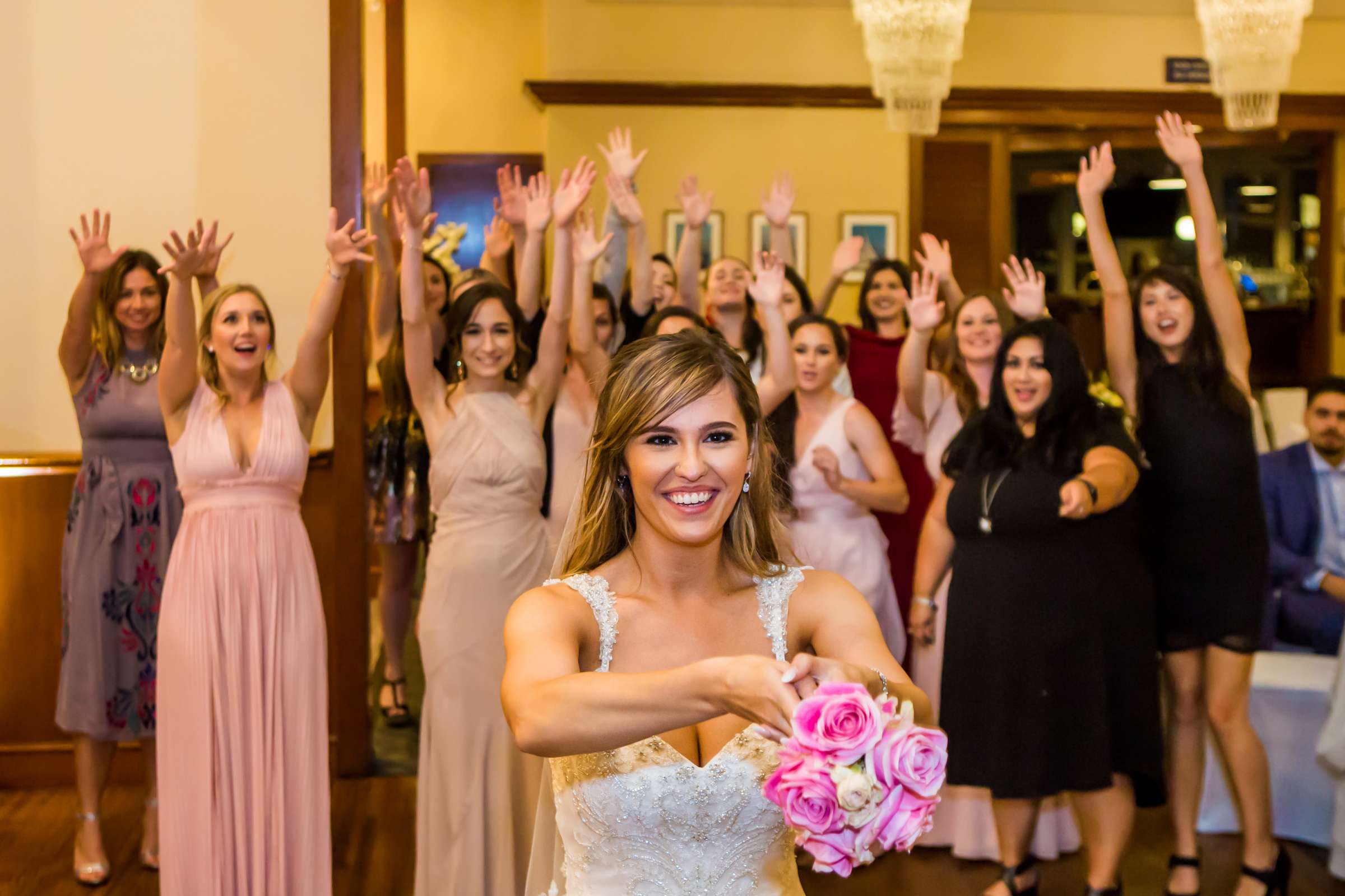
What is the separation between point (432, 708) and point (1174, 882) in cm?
203

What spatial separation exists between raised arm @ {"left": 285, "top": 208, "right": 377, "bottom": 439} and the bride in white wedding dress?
1746 mm

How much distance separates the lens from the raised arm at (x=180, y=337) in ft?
11.3

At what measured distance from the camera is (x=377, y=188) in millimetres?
4391

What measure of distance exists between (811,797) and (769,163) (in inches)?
313

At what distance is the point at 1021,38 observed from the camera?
898 cm

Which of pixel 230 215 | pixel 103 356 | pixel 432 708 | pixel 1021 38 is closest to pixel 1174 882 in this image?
pixel 432 708

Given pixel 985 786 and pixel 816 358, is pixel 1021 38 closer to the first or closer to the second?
pixel 816 358

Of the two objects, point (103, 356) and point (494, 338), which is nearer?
point (494, 338)

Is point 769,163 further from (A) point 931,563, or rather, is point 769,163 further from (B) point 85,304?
(B) point 85,304

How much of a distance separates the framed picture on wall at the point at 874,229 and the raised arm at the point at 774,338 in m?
5.10

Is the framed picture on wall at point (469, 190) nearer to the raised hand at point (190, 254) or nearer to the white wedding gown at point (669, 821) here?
the raised hand at point (190, 254)

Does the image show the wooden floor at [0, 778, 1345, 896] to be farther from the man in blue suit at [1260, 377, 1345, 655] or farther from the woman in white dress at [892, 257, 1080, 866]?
the man in blue suit at [1260, 377, 1345, 655]

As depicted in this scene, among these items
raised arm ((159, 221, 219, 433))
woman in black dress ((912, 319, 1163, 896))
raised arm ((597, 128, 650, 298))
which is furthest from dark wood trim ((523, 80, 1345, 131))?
woman in black dress ((912, 319, 1163, 896))

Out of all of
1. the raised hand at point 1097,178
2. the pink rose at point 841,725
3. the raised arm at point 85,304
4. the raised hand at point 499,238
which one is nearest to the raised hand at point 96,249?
the raised arm at point 85,304
